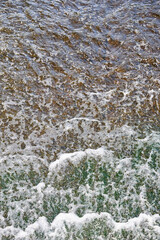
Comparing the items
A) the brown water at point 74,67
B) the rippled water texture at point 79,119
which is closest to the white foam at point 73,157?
the rippled water texture at point 79,119

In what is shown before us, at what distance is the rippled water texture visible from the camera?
4.95 meters

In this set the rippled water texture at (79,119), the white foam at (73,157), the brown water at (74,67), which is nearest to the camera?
the rippled water texture at (79,119)

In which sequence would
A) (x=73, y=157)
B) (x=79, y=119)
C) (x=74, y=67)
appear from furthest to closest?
(x=74, y=67), (x=79, y=119), (x=73, y=157)

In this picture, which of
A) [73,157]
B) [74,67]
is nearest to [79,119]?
[73,157]

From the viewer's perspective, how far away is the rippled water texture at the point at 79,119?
4.95 m

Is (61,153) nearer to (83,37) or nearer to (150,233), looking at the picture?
(150,233)

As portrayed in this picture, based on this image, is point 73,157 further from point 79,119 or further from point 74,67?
point 74,67

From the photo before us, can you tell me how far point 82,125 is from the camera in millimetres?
6078

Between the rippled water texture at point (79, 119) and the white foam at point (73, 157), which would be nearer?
the rippled water texture at point (79, 119)

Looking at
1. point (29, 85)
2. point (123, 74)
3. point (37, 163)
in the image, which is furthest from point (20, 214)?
point (123, 74)

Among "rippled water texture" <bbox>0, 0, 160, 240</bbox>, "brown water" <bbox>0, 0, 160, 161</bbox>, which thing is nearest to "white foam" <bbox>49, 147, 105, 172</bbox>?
"rippled water texture" <bbox>0, 0, 160, 240</bbox>

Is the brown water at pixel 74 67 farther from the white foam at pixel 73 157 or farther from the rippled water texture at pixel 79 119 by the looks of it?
the white foam at pixel 73 157

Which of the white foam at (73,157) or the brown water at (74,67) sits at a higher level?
the brown water at (74,67)

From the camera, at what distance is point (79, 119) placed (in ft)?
20.2
